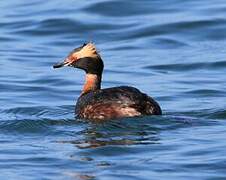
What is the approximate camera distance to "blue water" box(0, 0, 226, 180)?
11.6 metres

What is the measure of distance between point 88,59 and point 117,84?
3082mm

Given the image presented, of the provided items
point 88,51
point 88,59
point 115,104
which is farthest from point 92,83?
point 115,104

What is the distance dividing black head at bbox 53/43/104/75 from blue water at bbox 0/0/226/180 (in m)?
0.70

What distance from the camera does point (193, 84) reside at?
17.5 m

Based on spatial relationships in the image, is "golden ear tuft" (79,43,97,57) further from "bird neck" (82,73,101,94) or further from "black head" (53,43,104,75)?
"bird neck" (82,73,101,94)

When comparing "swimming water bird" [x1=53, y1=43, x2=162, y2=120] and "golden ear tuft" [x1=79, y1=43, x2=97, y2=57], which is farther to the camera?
"golden ear tuft" [x1=79, y1=43, x2=97, y2=57]

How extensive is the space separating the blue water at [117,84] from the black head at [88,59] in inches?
27.5

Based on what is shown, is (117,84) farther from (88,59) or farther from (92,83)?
(88,59)

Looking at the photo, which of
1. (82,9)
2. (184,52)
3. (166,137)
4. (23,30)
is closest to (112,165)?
(166,137)

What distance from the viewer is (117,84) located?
17.8m

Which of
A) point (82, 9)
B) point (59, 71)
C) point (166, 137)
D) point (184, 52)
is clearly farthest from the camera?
point (82, 9)

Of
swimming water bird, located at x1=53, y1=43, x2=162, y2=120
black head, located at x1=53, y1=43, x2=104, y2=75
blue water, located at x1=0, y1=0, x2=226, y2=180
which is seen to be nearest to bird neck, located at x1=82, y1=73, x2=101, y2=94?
black head, located at x1=53, y1=43, x2=104, y2=75

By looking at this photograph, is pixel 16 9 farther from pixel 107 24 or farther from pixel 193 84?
pixel 193 84

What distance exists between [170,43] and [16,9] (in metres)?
5.45
